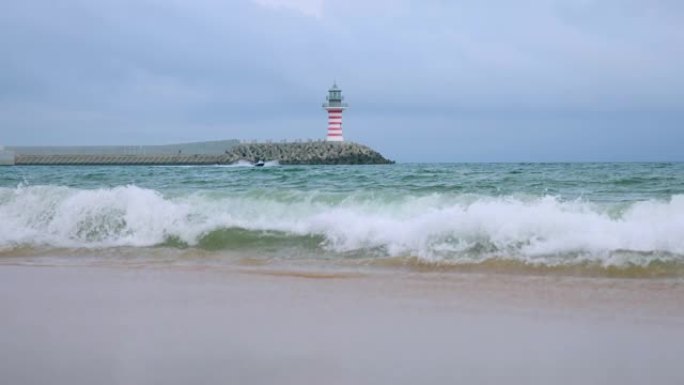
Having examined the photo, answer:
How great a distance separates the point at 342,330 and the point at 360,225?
11.7 feet

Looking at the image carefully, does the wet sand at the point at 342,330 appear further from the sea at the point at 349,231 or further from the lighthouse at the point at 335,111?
the lighthouse at the point at 335,111

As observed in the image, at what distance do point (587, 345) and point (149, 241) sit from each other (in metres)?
5.47

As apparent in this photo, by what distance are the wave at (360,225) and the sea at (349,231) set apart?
1 cm

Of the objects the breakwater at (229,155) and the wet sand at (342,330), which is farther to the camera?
the breakwater at (229,155)

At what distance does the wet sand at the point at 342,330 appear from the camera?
285 centimetres

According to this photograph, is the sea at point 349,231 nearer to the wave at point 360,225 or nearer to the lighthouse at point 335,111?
the wave at point 360,225

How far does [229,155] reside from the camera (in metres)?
44.5

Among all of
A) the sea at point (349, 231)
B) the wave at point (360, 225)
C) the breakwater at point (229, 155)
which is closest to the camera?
the sea at point (349, 231)

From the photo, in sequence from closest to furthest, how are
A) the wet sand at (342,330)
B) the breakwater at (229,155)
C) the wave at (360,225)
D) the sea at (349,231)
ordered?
the wet sand at (342,330) → the sea at (349,231) → the wave at (360,225) → the breakwater at (229,155)

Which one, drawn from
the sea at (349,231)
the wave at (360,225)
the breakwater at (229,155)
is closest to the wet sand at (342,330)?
the sea at (349,231)

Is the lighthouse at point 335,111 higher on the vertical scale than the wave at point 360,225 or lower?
higher

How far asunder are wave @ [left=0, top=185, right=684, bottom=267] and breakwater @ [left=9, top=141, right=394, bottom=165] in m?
34.5

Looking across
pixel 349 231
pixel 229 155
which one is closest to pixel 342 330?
pixel 349 231

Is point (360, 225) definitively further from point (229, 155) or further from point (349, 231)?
point (229, 155)
